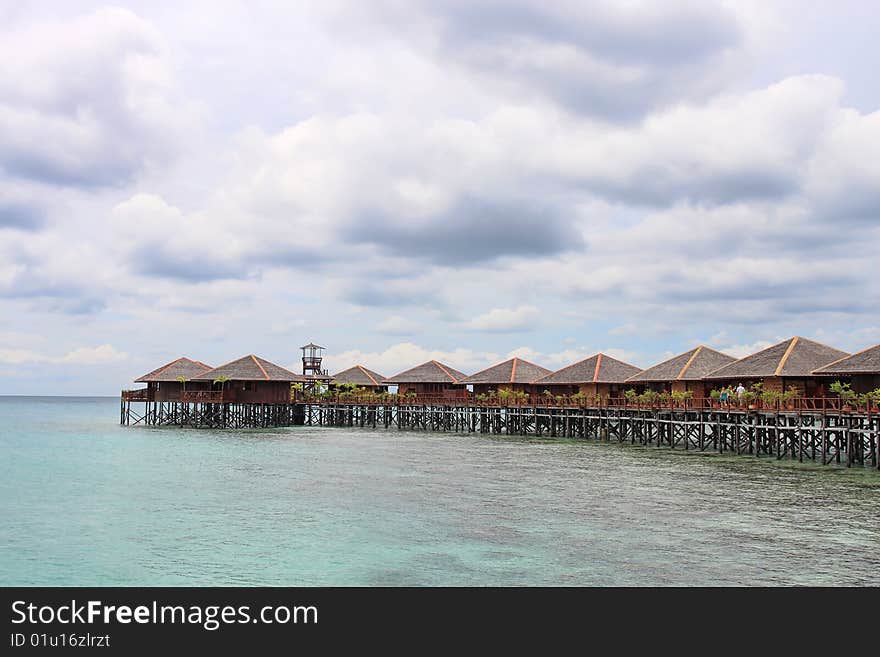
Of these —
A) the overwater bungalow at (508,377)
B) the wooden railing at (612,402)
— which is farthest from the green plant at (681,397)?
the overwater bungalow at (508,377)

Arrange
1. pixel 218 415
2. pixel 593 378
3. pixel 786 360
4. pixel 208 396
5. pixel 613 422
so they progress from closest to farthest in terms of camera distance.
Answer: pixel 786 360, pixel 613 422, pixel 593 378, pixel 208 396, pixel 218 415

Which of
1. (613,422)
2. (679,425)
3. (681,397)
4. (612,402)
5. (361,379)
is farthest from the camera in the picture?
(361,379)

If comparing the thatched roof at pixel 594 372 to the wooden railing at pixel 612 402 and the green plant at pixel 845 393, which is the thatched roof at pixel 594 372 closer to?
the wooden railing at pixel 612 402

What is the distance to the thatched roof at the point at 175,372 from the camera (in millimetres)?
57969

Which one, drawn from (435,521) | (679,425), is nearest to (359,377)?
(679,425)

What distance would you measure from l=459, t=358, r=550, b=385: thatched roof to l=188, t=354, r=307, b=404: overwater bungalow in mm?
15199

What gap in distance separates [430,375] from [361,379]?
9.10 m

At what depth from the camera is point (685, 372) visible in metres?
44.0

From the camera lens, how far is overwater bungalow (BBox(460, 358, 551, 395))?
188ft

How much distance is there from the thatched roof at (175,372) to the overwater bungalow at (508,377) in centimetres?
2191

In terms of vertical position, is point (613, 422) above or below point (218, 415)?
below

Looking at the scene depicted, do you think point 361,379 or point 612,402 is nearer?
point 612,402

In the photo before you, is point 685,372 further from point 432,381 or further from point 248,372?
point 248,372
